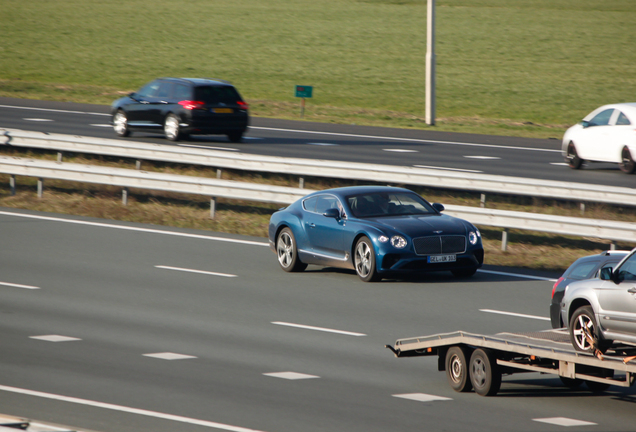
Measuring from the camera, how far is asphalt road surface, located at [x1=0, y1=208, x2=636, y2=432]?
8391 millimetres

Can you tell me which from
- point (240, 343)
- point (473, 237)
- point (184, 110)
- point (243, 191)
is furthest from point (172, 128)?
point (240, 343)

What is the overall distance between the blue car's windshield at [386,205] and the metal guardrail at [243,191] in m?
1.85

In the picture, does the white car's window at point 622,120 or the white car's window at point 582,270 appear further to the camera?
the white car's window at point 622,120

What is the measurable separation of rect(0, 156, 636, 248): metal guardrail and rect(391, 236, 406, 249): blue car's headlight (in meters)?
3.07

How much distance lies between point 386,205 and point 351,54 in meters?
44.0

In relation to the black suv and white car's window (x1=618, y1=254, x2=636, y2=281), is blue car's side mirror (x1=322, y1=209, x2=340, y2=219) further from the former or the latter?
the black suv

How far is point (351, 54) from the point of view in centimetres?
5888

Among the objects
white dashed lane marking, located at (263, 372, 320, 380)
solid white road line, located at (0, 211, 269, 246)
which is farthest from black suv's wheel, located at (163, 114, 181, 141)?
white dashed lane marking, located at (263, 372, 320, 380)

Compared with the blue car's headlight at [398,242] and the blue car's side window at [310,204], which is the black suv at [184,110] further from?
the blue car's headlight at [398,242]

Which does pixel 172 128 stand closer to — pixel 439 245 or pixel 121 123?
pixel 121 123

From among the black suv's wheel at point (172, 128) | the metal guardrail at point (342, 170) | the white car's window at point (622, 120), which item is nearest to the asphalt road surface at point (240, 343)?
the metal guardrail at point (342, 170)

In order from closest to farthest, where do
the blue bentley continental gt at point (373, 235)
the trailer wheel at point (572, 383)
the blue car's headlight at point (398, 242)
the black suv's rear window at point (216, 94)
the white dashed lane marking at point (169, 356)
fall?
the trailer wheel at point (572, 383)
the white dashed lane marking at point (169, 356)
the blue car's headlight at point (398, 242)
the blue bentley continental gt at point (373, 235)
the black suv's rear window at point (216, 94)

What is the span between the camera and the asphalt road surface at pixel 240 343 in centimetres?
→ 839

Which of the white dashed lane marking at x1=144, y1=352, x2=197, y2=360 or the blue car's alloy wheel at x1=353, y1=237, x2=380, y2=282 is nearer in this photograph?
the white dashed lane marking at x1=144, y1=352, x2=197, y2=360
